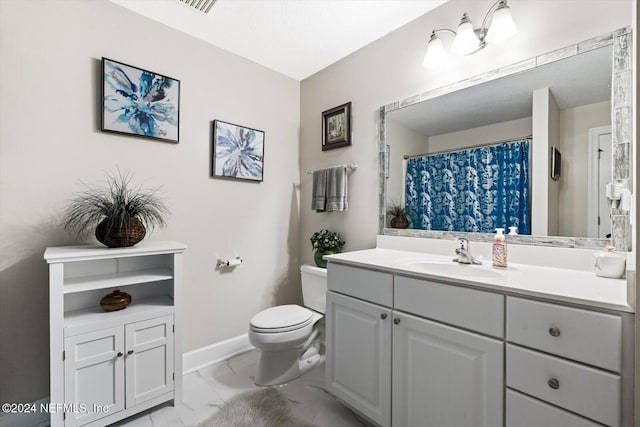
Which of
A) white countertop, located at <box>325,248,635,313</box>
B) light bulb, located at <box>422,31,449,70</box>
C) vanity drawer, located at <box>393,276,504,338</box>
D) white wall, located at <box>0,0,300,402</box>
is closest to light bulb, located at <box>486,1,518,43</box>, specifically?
light bulb, located at <box>422,31,449,70</box>

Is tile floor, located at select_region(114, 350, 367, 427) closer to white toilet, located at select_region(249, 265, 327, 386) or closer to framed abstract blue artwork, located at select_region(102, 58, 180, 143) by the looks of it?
white toilet, located at select_region(249, 265, 327, 386)

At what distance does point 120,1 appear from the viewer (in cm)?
166

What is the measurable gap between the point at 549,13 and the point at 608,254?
1.12 meters

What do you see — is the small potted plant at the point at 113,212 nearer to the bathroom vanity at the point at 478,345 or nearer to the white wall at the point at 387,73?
the bathroom vanity at the point at 478,345

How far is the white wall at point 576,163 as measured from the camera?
1.21 m

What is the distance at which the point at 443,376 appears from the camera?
1109mm

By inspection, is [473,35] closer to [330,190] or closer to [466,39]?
[466,39]

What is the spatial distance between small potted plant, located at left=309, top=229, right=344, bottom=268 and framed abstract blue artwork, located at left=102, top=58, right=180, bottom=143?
1238 mm

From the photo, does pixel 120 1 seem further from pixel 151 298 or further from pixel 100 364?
pixel 100 364

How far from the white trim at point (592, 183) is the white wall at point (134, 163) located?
6.50 feet

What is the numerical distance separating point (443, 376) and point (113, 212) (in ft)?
5.67

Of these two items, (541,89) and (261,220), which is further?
(261,220)

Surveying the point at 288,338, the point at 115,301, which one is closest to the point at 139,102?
the point at 115,301

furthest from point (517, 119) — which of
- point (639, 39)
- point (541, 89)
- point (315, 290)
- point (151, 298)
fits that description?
point (151, 298)
